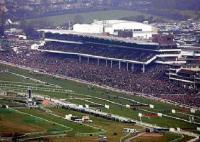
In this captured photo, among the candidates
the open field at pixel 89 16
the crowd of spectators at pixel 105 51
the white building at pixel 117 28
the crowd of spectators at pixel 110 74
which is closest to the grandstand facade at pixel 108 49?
the crowd of spectators at pixel 105 51

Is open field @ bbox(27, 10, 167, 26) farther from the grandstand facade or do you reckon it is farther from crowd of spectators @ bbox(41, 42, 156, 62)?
crowd of spectators @ bbox(41, 42, 156, 62)

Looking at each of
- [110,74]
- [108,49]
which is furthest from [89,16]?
[110,74]

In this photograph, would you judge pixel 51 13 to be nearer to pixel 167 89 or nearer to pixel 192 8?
pixel 192 8

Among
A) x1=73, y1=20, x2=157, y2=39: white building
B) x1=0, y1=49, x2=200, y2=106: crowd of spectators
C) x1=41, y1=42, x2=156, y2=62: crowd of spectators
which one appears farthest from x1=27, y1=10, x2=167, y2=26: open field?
x1=0, y1=49, x2=200, y2=106: crowd of spectators

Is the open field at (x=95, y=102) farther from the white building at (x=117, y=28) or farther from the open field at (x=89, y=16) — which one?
the open field at (x=89, y=16)

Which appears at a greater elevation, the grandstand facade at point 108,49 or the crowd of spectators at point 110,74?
the grandstand facade at point 108,49

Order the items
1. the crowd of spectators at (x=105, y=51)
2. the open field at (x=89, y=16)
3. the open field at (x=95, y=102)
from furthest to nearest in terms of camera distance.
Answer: the open field at (x=89, y=16) < the crowd of spectators at (x=105, y=51) < the open field at (x=95, y=102)
